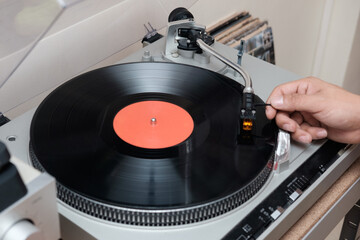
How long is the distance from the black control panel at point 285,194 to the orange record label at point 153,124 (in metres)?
0.23

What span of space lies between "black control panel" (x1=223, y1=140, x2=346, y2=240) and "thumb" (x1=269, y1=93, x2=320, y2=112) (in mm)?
111

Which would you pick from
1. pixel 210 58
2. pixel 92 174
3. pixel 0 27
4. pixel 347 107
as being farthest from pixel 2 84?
pixel 347 107

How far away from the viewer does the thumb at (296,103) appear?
1.14m

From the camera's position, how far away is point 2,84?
3.37ft

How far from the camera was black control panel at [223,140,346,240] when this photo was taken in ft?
3.21

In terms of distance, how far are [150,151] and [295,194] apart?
0.31 m

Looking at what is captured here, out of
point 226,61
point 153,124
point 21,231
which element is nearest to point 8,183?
point 21,231

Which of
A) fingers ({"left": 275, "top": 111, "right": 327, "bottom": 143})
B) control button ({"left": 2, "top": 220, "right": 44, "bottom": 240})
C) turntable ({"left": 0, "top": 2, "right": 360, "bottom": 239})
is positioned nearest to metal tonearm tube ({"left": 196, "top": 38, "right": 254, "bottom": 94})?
turntable ({"left": 0, "top": 2, "right": 360, "bottom": 239})

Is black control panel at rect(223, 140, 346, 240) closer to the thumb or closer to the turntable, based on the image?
the turntable

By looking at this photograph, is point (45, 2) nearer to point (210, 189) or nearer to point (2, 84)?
point (2, 84)

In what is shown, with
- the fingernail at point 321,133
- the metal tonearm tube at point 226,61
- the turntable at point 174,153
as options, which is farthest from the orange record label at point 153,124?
the fingernail at point 321,133

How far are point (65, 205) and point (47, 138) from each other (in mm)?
158

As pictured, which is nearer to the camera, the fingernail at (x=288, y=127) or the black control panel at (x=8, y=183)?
the black control panel at (x=8, y=183)

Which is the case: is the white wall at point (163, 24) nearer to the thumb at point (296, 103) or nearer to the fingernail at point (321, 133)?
the thumb at point (296, 103)
